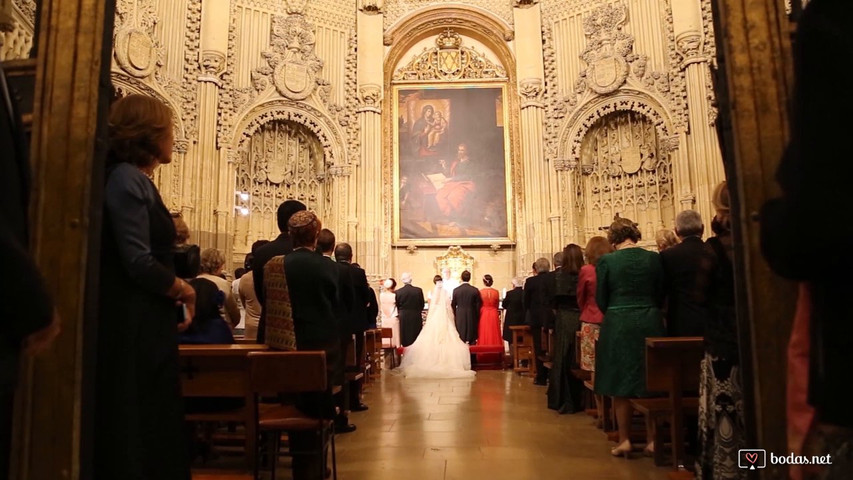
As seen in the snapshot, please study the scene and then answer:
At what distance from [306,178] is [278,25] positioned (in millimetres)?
3574

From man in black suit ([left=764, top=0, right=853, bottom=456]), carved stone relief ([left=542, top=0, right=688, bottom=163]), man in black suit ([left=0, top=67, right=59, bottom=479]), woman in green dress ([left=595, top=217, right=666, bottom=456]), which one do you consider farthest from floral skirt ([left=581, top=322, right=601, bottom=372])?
carved stone relief ([left=542, top=0, right=688, bottom=163])

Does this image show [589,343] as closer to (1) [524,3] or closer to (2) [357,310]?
(2) [357,310]

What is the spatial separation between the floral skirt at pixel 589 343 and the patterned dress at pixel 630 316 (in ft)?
2.42

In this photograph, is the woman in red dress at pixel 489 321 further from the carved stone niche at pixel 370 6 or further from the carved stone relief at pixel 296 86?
the carved stone niche at pixel 370 6

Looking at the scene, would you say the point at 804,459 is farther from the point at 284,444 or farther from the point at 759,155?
the point at 284,444

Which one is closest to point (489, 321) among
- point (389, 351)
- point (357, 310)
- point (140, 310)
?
point (389, 351)

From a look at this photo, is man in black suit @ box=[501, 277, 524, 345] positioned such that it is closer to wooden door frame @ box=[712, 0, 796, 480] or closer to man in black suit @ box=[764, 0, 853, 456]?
wooden door frame @ box=[712, 0, 796, 480]

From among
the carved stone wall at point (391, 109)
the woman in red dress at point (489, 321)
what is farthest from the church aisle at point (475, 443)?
the carved stone wall at point (391, 109)

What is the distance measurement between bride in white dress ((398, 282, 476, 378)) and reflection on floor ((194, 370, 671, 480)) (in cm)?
215

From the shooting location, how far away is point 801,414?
1149 mm

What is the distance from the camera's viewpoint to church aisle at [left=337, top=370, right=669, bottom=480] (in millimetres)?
3621

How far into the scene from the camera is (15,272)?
109 cm

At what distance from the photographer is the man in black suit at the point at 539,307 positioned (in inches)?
276

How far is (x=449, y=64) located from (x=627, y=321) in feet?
38.8
